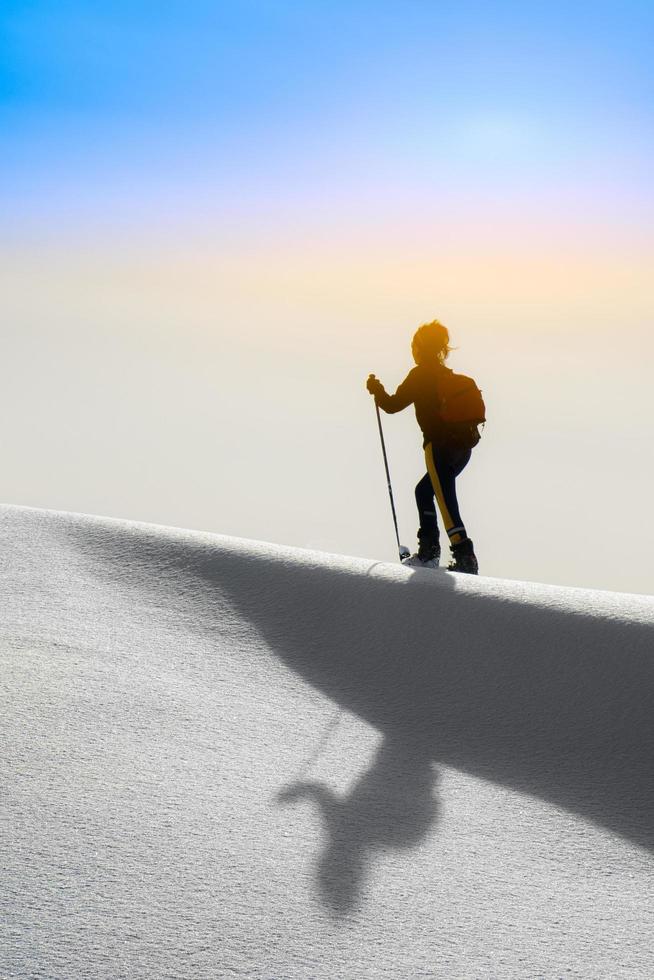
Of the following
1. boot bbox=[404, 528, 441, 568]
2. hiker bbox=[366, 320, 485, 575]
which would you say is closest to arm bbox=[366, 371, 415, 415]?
hiker bbox=[366, 320, 485, 575]

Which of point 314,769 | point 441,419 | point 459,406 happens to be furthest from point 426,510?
point 314,769

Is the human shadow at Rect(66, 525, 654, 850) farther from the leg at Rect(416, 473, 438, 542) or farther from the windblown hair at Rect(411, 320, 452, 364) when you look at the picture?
the windblown hair at Rect(411, 320, 452, 364)

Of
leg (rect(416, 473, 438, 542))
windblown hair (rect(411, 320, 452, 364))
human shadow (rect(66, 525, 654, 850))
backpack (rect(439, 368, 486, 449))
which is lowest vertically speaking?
human shadow (rect(66, 525, 654, 850))

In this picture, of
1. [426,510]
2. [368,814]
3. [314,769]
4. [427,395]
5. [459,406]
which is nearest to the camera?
[368,814]

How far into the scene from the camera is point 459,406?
24.8ft

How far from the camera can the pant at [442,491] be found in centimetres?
767

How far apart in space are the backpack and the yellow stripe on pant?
0.22 metres

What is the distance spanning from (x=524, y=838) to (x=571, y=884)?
1.30ft

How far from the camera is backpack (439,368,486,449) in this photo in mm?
7551

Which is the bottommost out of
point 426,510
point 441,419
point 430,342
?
point 426,510

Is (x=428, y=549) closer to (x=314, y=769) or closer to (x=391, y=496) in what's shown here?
(x=391, y=496)

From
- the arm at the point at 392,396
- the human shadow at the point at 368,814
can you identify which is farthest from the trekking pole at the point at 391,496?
the human shadow at the point at 368,814

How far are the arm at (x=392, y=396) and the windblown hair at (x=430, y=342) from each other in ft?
0.65

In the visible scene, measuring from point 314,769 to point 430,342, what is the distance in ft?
13.3
